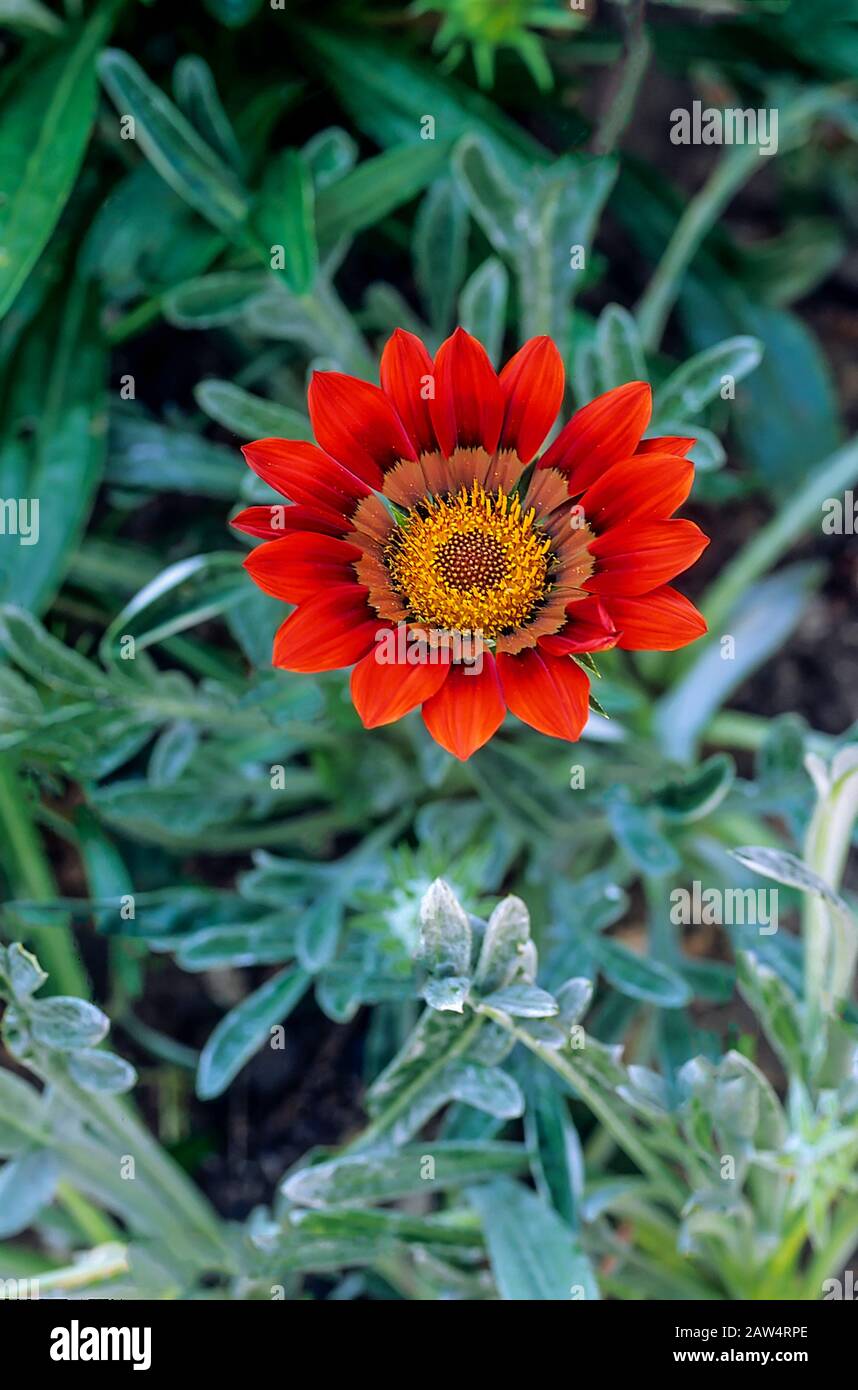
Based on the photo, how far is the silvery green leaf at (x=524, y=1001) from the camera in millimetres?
899

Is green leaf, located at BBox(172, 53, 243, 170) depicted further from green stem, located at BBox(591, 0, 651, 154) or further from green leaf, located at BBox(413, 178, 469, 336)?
green stem, located at BBox(591, 0, 651, 154)

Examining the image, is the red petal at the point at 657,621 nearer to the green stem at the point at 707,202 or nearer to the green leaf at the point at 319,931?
the green leaf at the point at 319,931

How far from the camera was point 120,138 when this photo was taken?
1508mm

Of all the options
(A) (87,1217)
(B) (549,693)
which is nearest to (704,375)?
(B) (549,693)

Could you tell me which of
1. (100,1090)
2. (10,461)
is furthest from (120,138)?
(100,1090)

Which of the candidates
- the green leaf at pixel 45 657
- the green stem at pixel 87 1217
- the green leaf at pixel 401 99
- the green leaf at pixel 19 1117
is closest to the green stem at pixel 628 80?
the green leaf at pixel 401 99

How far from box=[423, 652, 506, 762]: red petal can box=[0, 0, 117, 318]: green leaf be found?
62 cm

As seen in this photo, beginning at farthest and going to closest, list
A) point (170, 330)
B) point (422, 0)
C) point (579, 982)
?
1. point (170, 330)
2. point (422, 0)
3. point (579, 982)

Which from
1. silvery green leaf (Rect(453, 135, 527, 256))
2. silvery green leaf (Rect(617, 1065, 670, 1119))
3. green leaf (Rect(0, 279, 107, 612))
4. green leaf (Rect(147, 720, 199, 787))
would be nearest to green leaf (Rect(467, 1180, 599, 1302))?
silvery green leaf (Rect(617, 1065, 670, 1119))

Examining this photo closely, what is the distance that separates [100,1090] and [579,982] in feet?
1.36

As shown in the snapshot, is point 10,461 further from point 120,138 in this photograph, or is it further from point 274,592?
point 274,592

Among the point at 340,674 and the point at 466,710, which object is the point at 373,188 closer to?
the point at 340,674

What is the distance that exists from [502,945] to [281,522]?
34 centimetres

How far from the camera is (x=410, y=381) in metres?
A: 0.87
